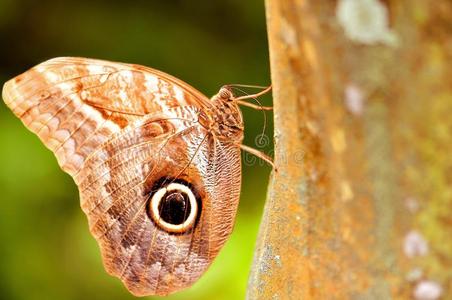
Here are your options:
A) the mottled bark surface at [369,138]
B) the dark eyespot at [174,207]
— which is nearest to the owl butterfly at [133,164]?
the dark eyespot at [174,207]

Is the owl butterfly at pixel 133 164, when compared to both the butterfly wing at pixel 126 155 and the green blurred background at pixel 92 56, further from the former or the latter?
the green blurred background at pixel 92 56

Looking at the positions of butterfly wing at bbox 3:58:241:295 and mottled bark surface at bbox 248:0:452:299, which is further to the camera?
butterfly wing at bbox 3:58:241:295

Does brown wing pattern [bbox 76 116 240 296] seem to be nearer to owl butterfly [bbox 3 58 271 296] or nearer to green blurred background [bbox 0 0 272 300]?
owl butterfly [bbox 3 58 271 296]

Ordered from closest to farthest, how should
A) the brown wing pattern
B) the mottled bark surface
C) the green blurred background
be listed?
the mottled bark surface
the brown wing pattern
the green blurred background

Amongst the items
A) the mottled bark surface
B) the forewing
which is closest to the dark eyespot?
the forewing

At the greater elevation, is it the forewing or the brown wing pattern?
the forewing

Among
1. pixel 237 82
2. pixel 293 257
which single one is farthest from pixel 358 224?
pixel 237 82

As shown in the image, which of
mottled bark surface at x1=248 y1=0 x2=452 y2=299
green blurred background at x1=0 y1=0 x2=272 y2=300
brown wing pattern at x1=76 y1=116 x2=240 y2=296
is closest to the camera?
mottled bark surface at x1=248 y1=0 x2=452 y2=299
